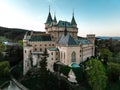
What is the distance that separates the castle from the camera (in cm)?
3776

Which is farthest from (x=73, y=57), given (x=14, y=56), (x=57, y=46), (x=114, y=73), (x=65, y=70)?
(x=14, y=56)

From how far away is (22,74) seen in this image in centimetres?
4038

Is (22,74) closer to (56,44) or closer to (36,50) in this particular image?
(36,50)

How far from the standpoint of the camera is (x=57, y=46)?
4197cm

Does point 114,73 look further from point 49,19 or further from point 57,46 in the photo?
point 49,19

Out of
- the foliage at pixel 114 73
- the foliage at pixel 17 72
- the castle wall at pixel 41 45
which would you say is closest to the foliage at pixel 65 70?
the foliage at pixel 114 73

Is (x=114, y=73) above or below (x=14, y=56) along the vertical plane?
below

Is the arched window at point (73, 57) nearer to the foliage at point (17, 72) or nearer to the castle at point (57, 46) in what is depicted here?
the castle at point (57, 46)

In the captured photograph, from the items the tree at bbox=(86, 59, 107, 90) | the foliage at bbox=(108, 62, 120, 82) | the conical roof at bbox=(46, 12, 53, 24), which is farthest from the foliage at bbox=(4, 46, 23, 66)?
the tree at bbox=(86, 59, 107, 90)

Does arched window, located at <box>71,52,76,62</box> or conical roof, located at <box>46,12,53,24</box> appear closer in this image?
arched window, located at <box>71,52,76,62</box>

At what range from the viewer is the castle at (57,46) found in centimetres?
3776

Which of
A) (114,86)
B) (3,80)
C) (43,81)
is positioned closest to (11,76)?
(3,80)

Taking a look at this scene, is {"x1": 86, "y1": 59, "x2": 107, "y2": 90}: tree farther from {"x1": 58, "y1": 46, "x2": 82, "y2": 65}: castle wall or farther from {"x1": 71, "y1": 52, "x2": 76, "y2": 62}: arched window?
{"x1": 71, "y1": 52, "x2": 76, "y2": 62}: arched window

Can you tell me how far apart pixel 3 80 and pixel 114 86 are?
22071 mm
